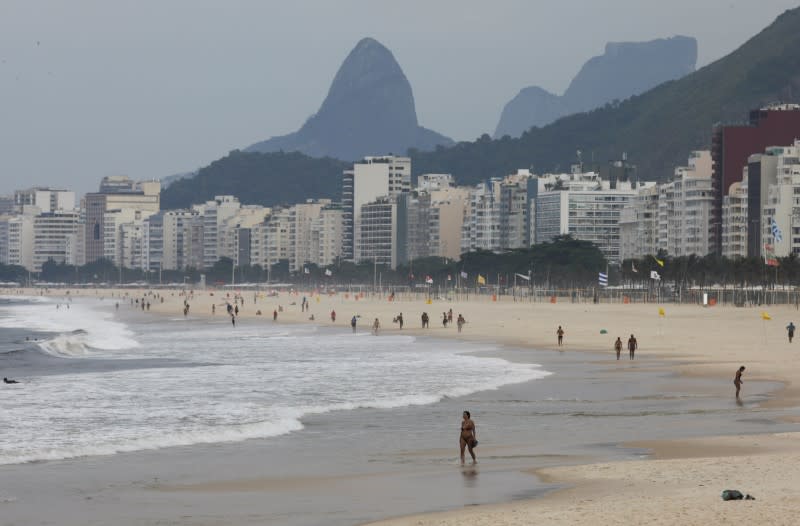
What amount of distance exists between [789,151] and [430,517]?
15360 centimetres

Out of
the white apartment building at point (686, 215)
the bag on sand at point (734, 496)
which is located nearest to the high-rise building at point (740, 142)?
the white apartment building at point (686, 215)

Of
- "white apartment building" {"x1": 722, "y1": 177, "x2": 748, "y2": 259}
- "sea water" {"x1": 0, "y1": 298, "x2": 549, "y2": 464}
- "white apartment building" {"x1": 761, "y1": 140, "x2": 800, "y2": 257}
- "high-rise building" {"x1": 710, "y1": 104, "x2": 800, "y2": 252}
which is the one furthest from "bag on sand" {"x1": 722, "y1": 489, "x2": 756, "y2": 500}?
"high-rise building" {"x1": 710, "y1": 104, "x2": 800, "y2": 252}

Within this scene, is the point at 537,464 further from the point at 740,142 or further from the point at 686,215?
the point at 686,215

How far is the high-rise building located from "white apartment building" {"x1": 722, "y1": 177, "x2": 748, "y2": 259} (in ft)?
11.6

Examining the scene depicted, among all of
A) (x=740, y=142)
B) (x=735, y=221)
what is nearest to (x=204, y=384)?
(x=735, y=221)

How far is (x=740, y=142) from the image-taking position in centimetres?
18325

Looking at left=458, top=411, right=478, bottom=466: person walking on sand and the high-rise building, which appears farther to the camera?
the high-rise building

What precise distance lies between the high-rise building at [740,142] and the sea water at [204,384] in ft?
377

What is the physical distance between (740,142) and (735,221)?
57.8ft

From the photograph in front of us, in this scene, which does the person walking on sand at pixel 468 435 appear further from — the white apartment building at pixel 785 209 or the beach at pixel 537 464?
the white apartment building at pixel 785 209

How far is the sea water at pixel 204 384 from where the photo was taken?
27.7 meters

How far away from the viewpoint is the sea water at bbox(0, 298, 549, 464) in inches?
1090

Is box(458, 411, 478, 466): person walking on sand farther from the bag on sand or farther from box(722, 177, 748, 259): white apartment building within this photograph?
box(722, 177, 748, 259): white apartment building

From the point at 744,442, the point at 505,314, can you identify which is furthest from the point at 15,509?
the point at 505,314
